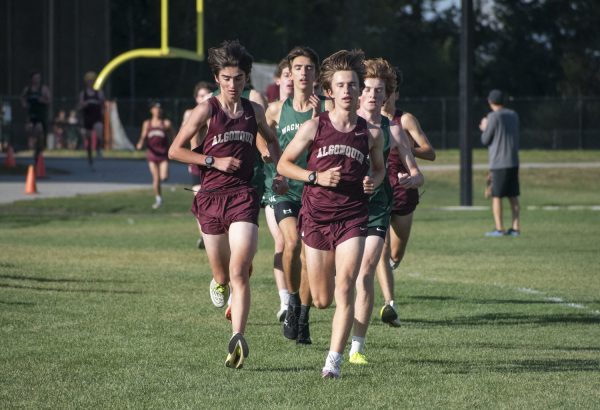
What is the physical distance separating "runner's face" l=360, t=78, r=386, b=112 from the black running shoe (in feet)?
5.65

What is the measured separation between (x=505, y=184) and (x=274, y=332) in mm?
11019

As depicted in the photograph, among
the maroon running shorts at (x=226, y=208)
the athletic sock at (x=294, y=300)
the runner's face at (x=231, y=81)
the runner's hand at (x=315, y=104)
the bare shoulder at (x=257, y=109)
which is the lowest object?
the athletic sock at (x=294, y=300)

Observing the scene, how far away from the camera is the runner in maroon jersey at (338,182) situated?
877 cm

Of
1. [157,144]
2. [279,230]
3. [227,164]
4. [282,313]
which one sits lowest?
[282,313]

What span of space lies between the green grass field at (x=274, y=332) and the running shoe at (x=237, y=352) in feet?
0.23

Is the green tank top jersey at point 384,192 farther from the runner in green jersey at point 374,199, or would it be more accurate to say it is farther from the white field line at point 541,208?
the white field line at point 541,208

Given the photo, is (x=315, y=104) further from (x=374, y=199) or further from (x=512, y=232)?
(x=512, y=232)

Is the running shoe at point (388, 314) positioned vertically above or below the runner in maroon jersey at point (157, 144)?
below

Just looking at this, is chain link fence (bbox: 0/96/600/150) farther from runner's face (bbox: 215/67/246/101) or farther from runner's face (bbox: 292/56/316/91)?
runner's face (bbox: 215/67/246/101)

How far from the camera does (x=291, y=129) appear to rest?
429 inches

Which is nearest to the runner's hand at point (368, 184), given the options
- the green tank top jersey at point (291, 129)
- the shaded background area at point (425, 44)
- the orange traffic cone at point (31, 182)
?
the green tank top jersey at point (291, 129)

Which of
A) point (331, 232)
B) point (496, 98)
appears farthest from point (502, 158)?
point (331, 232)

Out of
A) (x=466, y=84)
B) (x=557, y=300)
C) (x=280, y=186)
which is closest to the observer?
(x=280, y=186)

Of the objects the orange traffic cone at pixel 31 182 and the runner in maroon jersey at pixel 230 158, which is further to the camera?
→ the orange traffic cone at pixel 31 182
